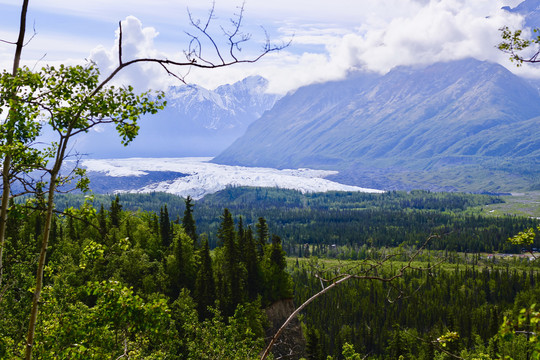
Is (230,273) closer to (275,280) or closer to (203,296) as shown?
(203,296)

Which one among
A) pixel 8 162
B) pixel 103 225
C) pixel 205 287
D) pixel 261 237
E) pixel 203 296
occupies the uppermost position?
pixel 8 162

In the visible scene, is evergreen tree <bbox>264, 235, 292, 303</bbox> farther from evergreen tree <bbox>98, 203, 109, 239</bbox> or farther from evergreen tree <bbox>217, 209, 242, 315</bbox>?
evergreen tree <bbox>98, 203, 109, 239</bbox>

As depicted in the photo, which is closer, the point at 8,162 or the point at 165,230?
the point at 8,162

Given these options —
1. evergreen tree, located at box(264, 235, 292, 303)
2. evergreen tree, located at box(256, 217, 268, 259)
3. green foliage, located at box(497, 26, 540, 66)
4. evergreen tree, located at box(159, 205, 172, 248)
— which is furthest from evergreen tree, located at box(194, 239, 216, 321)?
green foliage, located at box(497, 26, 540, 66)

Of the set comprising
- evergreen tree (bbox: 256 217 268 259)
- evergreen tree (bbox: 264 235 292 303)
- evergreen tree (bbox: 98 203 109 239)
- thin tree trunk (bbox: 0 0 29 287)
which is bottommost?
evergreen tree (bbox: 264 235 292 303)

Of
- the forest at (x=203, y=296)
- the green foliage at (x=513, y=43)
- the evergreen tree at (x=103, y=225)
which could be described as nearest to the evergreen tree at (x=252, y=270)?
the forest at (x=203, y=296)

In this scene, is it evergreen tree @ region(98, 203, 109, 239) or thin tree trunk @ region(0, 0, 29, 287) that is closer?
thin tree trunk @ region(0, 0, 29, 287)

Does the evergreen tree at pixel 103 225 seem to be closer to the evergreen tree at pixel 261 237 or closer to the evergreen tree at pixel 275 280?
Answer: the evergreen tree at pixel 275 280

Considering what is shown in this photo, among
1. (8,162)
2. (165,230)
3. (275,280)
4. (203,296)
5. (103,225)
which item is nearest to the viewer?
(8,162)

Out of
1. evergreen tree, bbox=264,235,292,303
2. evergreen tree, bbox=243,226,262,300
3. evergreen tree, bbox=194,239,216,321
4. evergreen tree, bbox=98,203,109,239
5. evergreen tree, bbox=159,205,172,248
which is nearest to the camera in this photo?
evergreen tree, bbox=98,203,109,239

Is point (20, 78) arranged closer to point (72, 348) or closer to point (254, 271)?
point (72, 348)

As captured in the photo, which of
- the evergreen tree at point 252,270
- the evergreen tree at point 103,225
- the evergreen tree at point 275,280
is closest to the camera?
the evergreen tree at point 103,225

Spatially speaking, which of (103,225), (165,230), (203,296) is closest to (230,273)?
(203,296)

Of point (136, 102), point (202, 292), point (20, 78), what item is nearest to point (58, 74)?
point (20, 78)
